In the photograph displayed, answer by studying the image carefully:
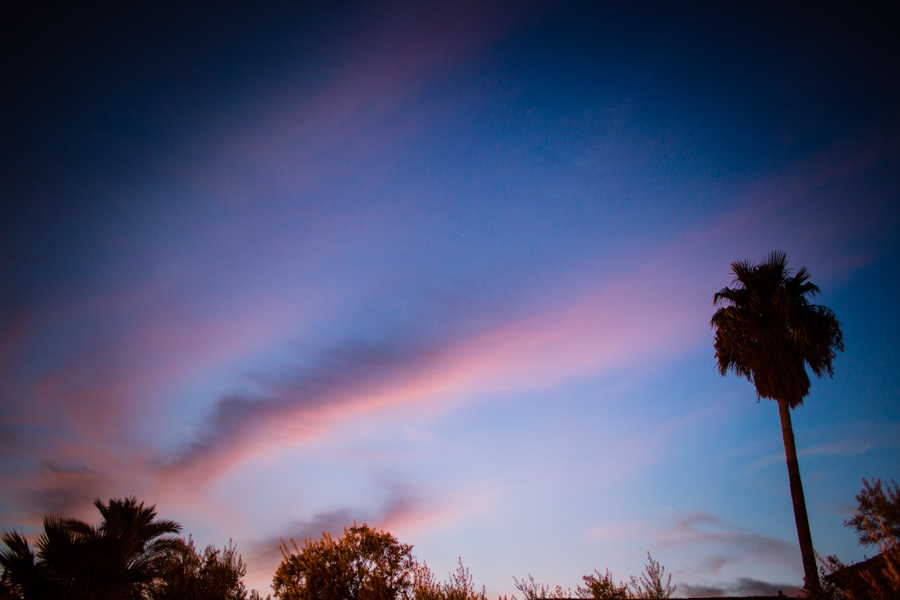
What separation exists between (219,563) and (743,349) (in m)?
28.5

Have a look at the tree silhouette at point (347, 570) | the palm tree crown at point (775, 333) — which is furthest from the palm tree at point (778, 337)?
the tree silhouette at point (347, 570)

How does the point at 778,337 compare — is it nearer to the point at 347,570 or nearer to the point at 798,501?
the point at 798,501

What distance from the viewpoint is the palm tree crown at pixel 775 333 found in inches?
930

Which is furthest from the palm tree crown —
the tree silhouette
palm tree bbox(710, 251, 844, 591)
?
the tree silhouette

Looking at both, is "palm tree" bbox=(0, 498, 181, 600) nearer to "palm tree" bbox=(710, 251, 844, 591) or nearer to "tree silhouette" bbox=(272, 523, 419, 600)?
"tree silhouette" bbox=(272, 523, 419, 600)

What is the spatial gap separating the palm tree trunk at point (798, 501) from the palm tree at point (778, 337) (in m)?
0.04

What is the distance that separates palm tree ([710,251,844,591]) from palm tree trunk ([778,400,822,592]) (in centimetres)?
4

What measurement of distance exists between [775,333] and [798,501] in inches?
291

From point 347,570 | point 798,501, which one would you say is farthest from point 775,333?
point 347,570

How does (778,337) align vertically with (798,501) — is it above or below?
above

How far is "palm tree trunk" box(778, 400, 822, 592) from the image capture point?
1966cm

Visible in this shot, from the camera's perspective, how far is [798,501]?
2138 centimetres

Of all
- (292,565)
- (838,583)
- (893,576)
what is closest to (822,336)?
(838,583)

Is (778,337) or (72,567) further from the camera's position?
(778,337)
